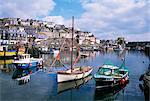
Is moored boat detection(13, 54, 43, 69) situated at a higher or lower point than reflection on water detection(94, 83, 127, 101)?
higher

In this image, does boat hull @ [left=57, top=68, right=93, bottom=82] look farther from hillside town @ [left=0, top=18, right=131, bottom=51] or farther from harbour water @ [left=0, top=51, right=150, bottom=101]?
hillside town @ [left=0, top=18, right=131, bottom=51]

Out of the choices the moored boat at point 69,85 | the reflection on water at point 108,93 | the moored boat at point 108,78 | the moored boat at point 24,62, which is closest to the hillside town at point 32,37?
the moored boat at point 24,62

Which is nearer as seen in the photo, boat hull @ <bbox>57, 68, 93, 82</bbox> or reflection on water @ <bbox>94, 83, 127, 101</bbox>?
reflection on water @ <bbox>94, 83, 127, 101</bbox>

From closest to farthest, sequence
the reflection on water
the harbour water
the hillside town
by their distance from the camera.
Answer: the harbour water < the reflection on water < the hillside town

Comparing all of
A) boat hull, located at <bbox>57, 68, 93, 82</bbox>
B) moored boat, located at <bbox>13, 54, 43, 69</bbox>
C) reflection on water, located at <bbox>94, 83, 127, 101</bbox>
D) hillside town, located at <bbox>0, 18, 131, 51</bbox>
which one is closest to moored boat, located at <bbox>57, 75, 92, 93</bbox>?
boat hull, located at <bbox>57, 68, 93, 82</bbox>

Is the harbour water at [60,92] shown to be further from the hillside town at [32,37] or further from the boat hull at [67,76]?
the hillside town at [32,37]

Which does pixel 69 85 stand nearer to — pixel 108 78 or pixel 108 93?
pixel 108 78

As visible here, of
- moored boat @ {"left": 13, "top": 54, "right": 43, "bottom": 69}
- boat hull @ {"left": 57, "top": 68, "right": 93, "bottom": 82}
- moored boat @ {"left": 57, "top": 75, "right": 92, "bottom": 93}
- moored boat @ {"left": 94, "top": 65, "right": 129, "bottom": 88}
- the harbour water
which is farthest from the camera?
A: moored boat @ {"left": 13, "top": 54, "right": 43, "bottom": 69}

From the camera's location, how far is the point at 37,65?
1892 inches

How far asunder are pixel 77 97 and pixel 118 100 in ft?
12.0

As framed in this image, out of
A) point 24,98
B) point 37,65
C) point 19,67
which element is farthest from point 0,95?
point 37,65

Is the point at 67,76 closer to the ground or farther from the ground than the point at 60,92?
farther from the ground

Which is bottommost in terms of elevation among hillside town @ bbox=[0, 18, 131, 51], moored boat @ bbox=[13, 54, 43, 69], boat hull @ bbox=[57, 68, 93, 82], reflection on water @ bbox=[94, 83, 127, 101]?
reflection on water @ bbox=[94, 83, 127, 101]

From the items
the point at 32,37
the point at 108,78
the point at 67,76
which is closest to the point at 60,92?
the point at 67,76
